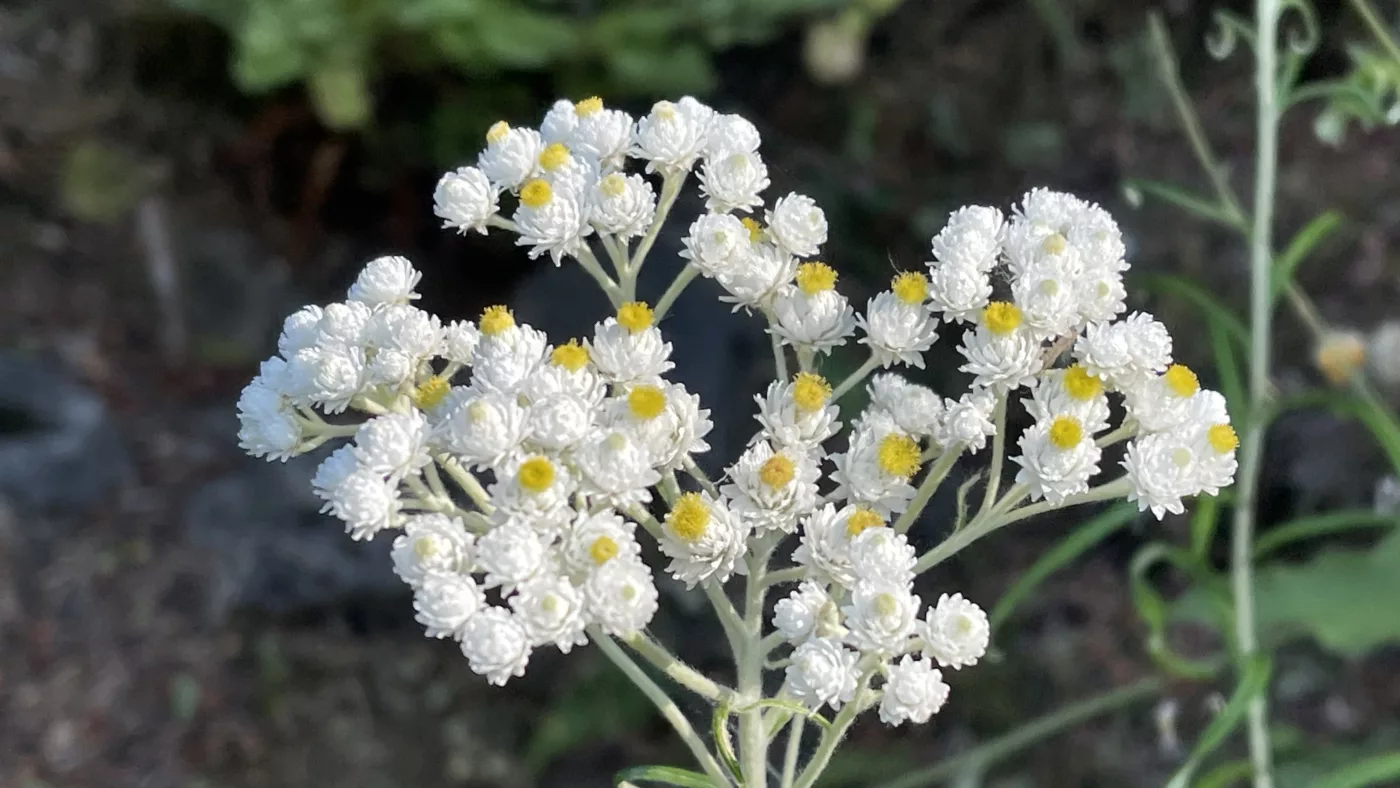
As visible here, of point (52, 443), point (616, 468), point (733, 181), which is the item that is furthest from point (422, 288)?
point (616, 468)

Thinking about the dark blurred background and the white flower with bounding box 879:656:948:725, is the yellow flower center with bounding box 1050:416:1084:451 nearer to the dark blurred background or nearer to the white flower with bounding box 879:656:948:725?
the white flower with bounding box 879:656:948:725

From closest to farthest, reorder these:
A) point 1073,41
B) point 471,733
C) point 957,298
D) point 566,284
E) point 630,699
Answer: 1. point 957,298
2. point 630,699
3. point 471,733
4. point 566,284
5. point 1073,41

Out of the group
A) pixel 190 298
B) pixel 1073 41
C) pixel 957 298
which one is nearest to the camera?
pixel 957 298

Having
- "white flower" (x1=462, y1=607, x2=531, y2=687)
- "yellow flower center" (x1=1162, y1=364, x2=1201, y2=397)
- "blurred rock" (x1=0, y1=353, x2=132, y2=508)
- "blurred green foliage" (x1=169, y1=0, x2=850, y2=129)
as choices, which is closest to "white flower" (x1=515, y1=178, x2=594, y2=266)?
"white flower" (x1=462, y1=607, x2=531, y2=687)

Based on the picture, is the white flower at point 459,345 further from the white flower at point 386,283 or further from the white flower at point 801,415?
the white flower at point 801,415

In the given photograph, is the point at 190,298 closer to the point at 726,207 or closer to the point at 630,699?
the point at 630,699

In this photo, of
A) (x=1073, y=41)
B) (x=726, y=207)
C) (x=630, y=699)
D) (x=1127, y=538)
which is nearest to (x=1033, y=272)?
(x=726, y=207)
